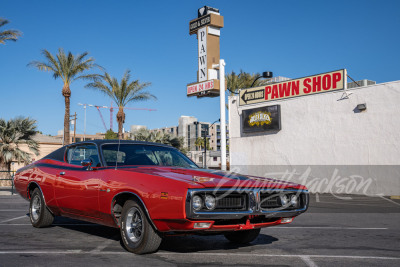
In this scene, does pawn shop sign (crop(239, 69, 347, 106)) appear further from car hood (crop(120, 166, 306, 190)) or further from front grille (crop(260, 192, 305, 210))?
car hood (crop(120, 166, 306, 190))

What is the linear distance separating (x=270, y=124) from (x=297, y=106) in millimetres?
1940

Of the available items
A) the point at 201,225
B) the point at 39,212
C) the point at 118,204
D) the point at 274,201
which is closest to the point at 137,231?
the point at 118,204

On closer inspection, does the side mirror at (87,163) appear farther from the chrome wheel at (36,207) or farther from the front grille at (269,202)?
the front grille at (269,202)

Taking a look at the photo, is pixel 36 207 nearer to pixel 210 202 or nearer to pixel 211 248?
pixel 211 248

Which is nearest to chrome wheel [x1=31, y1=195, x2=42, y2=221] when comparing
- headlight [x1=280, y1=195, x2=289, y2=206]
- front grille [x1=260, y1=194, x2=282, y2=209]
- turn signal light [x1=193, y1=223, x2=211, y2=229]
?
turn signal light [x1=193, y1=223, x2=211, y2=229]

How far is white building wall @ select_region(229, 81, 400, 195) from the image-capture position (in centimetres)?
1966

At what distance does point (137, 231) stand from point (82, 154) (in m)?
2.11

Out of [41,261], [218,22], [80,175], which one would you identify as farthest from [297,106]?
[41,261]

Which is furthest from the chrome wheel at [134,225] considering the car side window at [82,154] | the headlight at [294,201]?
the headlight at [294,201]

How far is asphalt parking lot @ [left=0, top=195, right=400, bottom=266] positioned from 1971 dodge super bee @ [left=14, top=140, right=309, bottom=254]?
33cm

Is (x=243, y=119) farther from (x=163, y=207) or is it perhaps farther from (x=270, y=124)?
(x=163, y=207)

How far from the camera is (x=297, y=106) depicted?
23156 mm

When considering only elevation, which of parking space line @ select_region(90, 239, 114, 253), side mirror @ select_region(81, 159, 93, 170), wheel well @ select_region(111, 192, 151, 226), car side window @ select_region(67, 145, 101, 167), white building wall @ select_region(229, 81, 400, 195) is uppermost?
white building wall @ select_region(229, 81, 400, 195)

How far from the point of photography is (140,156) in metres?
6.51
